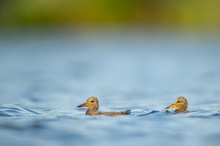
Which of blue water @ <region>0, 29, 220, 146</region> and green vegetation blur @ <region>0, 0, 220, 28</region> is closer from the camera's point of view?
blue water @ <region>0, 29, 220, 146</region>

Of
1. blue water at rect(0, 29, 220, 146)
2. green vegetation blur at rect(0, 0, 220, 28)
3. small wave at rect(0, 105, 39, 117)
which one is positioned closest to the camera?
blue water at rect(0, 29, 220, 146)

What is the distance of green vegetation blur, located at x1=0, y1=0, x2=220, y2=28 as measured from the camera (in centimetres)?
5253

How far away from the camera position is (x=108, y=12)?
55.5 meters

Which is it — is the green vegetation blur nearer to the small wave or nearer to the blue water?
the blue water

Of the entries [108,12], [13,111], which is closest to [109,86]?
[13,111]

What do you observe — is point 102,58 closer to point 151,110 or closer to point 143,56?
point 143,56

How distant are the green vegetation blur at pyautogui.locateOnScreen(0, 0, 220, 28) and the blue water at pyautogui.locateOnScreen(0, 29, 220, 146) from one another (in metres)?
2.42

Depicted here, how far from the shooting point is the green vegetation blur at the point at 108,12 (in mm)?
52531

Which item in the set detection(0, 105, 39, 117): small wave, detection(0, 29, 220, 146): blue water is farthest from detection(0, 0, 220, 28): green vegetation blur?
detection(0, 105, 39, 117): small wave

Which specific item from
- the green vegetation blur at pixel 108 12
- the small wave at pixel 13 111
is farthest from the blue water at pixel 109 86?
the green vegetation blur at pixel 108 12

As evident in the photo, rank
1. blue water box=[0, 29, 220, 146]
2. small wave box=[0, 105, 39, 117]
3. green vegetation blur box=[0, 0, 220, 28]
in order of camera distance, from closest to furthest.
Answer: blue water box=[0, 29, 220, 146] < small wave box=[0, 105, 39, 117] < green vegetation blur box=[0, 0, 220, 28]

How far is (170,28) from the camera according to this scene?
56.9 meters

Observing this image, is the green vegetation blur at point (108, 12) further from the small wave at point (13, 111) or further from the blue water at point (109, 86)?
the small wave at point (13, 111)

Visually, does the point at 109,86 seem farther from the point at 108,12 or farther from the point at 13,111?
the point at 108,12
